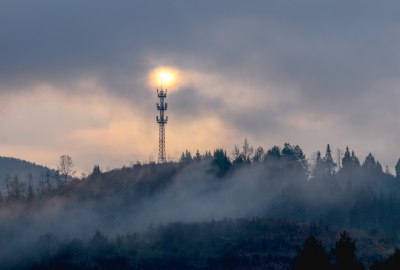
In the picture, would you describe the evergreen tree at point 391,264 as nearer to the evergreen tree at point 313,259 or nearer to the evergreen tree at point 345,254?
the evergreen tree at point 345,254

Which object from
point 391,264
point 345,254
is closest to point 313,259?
point 345,254

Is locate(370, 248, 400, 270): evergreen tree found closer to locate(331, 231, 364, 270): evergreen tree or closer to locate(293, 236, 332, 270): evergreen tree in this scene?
locate(331, 231, 364, 270): evergreen tree

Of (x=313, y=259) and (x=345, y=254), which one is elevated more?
(x=345, y=254)

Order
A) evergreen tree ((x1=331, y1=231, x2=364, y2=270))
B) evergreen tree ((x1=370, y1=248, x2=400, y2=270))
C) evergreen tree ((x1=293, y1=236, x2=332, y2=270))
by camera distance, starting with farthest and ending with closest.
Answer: evergreen tree ((x1=331, y1=231, x2=364, y2=270)) < evergreen tree ((x1=293, y1=236, x2=332, y2=270)) < evergreen tree ((x1=370, y1=248, x2=400, y2=270))

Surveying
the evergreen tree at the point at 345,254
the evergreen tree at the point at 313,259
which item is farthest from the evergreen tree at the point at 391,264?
the evergreen tree at the point at 313,259

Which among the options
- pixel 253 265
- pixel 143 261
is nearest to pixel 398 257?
pixel 253 265

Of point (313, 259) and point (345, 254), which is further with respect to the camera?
point (345, 254)

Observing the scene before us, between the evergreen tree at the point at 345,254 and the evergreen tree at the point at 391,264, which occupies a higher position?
the evergreen tree at the point at 345,254

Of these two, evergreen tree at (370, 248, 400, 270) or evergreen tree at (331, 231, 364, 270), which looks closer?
evergreen tree at (370, 248, 400, 270)

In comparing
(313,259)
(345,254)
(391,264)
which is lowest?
(391,264)

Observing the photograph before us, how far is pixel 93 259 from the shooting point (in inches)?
7633

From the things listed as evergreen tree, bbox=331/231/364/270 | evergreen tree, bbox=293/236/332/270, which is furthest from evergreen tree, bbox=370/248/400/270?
evergreen tree, bbox=293/236/332/270

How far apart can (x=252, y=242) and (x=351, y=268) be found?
95.4m

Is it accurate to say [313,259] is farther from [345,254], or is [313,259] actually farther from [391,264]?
[391,264]
